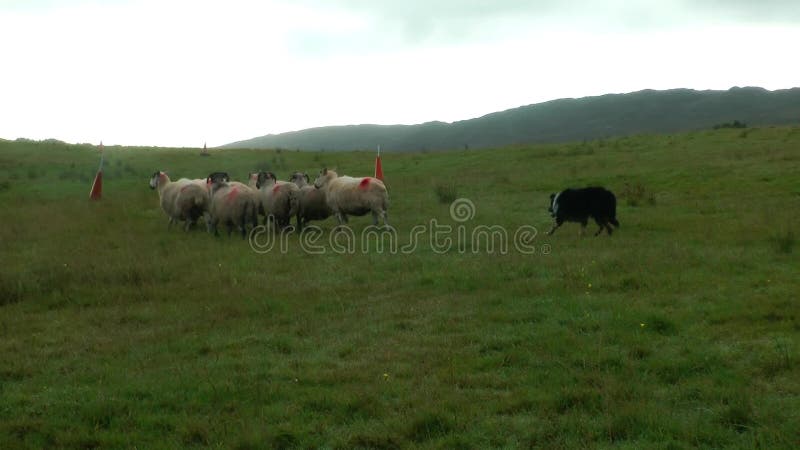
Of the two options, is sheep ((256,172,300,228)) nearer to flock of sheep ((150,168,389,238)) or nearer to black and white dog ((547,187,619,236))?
flock of sheep ((150,168,389,238))

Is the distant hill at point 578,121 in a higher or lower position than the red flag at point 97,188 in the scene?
higher

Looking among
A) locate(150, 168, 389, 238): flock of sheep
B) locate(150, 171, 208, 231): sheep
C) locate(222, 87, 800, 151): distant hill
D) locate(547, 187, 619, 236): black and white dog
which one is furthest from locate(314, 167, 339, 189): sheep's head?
locate(222, 87, 800, 151): distant hill

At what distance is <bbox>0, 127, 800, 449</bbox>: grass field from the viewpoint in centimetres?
552

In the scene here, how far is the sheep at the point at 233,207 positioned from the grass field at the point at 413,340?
1.43 ft

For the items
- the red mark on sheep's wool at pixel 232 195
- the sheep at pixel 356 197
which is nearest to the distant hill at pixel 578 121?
the sheep at pixel 356 197

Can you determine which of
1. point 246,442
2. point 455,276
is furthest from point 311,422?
point 455,276

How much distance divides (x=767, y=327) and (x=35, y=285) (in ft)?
28.3

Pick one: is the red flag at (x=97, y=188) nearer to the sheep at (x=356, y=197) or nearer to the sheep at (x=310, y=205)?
the sheep at (x=310, y=205)

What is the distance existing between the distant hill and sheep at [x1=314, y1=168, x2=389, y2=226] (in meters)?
74.7

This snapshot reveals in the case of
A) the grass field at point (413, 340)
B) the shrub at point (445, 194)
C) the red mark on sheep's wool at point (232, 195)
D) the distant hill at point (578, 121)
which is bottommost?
the grass field at point (413, 340)

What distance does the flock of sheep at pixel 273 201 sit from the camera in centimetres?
1570

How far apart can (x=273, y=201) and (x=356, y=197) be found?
1.72 meters

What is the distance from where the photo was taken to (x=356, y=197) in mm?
16094

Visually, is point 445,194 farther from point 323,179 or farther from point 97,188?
point 97,188
